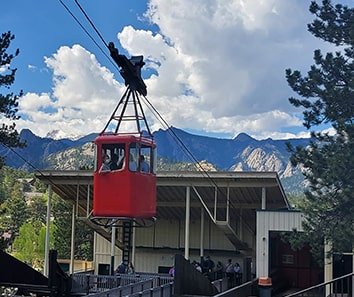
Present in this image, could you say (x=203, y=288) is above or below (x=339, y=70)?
below

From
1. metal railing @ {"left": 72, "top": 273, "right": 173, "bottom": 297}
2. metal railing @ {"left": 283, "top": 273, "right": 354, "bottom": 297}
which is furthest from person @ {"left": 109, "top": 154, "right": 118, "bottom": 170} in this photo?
metal railing @ {"left": 283, "top": 273, "right": 354, "bottom": 297}

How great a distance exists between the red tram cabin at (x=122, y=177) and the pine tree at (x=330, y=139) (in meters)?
4.16

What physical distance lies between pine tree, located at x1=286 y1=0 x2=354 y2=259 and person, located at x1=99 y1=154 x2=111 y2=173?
4.93 m

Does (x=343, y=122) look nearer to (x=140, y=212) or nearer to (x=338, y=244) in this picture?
(x=338, y=244)

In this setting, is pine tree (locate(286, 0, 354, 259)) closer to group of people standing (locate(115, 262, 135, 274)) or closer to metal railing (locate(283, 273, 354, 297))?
metal railing (locate(283, 273, 354, 297))

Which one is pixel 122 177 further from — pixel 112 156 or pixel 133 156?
pixel 112 156

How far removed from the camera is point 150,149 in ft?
42.2

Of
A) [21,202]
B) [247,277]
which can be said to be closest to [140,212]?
[247,277]

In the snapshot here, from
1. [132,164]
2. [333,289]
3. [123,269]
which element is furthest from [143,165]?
[123,269]

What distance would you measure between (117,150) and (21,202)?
162 ft

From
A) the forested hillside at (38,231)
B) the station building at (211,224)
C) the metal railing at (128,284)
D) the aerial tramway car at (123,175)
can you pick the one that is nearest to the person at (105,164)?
the aerial tramway car at (123,175)

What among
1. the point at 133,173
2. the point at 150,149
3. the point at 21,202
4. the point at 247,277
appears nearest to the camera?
the point at 133,173

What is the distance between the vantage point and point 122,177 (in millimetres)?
11984

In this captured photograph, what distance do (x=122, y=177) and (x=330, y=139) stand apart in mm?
5524
